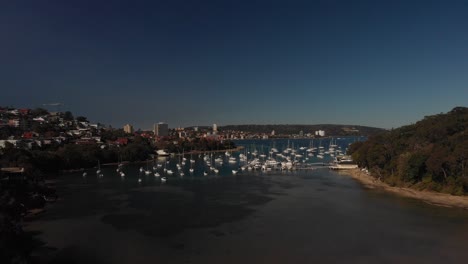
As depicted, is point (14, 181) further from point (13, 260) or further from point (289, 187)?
point (289, 187)

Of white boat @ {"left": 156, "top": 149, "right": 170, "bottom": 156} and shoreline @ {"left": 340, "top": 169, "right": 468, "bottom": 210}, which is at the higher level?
white boat @ {"left": 156, "top": 149, "right": 170, "bottom": 156}

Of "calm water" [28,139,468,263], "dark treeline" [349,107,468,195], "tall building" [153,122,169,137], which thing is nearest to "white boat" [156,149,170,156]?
"calm water" [28,139,468,263]

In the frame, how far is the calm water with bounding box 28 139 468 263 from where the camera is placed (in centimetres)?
1573

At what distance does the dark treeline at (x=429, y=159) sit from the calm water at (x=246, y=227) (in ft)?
12.1

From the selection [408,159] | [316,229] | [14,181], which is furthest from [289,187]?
[14,181]

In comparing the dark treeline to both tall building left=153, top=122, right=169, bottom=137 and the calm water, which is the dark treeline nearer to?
the calm water

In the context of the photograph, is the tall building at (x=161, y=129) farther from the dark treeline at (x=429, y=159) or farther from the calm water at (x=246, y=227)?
the calm water at (x=246, y=227)

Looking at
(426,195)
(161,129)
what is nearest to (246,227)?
(426,195)

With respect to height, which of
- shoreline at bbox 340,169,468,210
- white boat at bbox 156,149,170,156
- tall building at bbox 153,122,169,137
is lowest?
shoreline at bbox 340,169,468,210

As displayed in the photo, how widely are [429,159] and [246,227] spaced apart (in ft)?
59.3

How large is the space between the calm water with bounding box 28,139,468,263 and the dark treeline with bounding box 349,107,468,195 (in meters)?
3.69

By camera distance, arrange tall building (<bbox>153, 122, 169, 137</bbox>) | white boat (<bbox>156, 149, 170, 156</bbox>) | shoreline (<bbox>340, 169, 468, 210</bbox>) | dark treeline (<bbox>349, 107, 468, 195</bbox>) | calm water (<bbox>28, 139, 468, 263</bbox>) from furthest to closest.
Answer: tall building (<bbox>153, 122, 169, 137</bbox>), white boat (<bbox>156, 149, 170, 156</bbox>), dark treeline (<bbox>349, 107, 468, 195</bbox>), shoreline (<bbox>340, 169, 468, 210</bbox>), calm water (<bbox>28, 139, 468, 263</bbox>)

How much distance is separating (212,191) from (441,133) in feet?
76.3

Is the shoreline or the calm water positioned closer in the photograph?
the calm water
